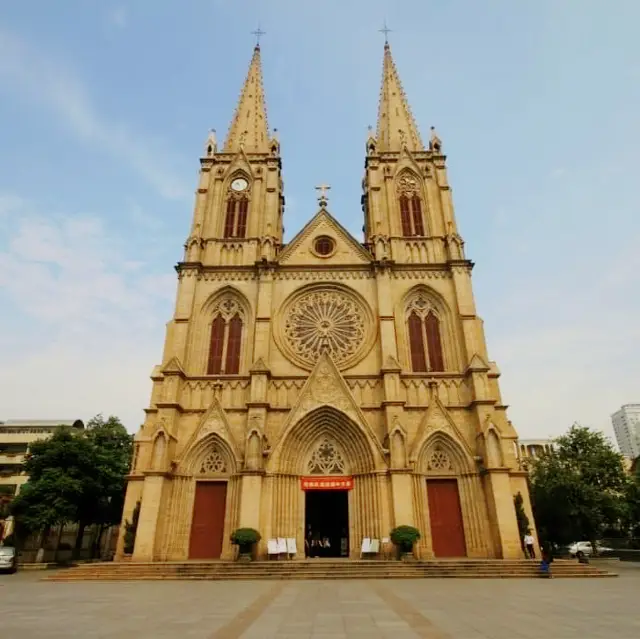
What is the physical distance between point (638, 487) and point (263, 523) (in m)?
20.5

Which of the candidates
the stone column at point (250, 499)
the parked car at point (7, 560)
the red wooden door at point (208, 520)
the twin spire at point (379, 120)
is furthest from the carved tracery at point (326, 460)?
the twin spire at point (379, 120)

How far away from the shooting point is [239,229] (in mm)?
31062

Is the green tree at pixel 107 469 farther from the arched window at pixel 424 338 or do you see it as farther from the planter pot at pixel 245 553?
the arched window at pixel 424 338

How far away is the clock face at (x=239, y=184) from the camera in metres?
32.8

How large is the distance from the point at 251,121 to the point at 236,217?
411 inches

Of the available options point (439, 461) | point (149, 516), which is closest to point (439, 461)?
point (439, 461)

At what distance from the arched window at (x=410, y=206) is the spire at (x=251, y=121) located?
10.8m

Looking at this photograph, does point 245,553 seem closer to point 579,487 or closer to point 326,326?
point 326,326

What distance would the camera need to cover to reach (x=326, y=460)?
937 inches

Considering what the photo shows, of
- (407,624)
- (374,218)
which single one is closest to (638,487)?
(374,218)

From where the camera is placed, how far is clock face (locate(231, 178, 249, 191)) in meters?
32.8

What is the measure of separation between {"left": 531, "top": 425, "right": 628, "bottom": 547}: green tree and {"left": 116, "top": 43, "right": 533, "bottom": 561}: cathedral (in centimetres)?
890

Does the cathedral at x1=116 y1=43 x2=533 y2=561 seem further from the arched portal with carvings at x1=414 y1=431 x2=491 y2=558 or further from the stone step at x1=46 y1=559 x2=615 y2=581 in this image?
the stone step at x1=46 y1=559 x2=615 y2=581

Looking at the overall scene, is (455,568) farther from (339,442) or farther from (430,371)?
(430,371)
